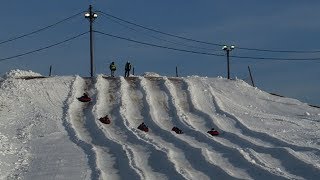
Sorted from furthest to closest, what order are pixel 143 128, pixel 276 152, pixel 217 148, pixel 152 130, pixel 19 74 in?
pixel 19 74
pixel 152 130
pixel 143 128
pixel 217 148
pixel 276 152

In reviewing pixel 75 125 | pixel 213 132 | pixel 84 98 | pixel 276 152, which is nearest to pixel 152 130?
pixel 213 132

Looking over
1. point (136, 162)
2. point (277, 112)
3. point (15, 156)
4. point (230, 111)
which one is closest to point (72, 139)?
point (15, 156)

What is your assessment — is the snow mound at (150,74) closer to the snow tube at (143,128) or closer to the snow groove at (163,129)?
the snow groove at (163,129)

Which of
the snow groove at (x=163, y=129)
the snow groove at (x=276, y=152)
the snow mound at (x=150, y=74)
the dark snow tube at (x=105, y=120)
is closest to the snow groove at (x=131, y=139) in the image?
the dark snow tube at (x=105, y=120)

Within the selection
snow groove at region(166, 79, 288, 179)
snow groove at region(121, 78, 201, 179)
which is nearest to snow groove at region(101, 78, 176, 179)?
snow groove at region(121, 78, 201, 179)

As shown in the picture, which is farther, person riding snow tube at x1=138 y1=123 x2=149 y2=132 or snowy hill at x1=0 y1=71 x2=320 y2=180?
person riding snow tube at x1=138 y1=123 x2=149 y2=132

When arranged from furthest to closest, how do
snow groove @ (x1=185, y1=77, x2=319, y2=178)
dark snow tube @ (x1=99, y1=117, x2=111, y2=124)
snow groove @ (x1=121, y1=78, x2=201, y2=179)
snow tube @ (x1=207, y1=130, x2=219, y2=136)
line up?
dark snow tube @ (x1=99, y1=117, x2=111, y2=124) < snow tube @ (x1=207, y1=130, x2=219, y2=136) < snow groove @ (x1=121, y1=78, x2=201, y2=179) < snow groove @ (x1=185, y1=77, x2=319, y2=178)

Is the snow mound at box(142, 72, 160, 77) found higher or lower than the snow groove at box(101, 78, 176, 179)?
higher

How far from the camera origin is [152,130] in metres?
21.5

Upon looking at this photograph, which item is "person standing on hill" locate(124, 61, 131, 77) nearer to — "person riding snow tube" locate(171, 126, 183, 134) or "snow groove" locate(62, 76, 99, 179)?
"snow groove" locate(62, 76, 99, 179)

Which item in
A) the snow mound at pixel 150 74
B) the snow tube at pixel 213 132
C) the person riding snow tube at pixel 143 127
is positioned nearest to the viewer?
the snow tube at pixel 213 132

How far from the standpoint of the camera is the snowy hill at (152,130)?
15141mm

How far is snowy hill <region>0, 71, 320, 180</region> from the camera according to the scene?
15.1 m

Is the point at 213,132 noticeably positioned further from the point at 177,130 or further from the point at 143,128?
the point at 143,128
